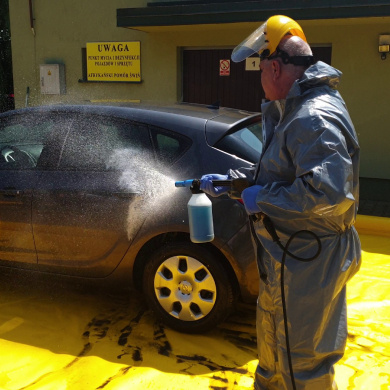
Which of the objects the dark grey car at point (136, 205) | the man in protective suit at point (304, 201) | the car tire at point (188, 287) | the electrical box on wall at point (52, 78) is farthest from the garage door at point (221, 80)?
the man in protective suit at point (304, 201)

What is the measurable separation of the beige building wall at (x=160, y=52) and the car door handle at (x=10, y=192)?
427cm

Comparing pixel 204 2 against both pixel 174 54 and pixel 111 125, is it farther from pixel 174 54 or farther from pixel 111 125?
pixel 111 125

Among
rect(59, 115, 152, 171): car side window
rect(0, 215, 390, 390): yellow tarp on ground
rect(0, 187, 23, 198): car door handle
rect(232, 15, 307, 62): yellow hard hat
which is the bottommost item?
rect(0, 215, 390, 390): yellow tarp on ground

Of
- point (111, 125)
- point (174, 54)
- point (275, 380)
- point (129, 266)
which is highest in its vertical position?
point (174, 54)

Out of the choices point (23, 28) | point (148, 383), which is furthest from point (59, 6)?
point (148, 383)

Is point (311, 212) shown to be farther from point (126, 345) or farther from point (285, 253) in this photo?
point (126, 345)

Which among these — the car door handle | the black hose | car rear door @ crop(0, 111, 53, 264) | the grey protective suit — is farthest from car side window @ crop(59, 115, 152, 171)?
the black hose

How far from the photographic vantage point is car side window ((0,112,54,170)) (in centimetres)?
407

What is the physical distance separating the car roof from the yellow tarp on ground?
1362 mm

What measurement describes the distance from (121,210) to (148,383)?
1.18 meters

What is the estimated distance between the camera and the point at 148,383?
306 centimetres

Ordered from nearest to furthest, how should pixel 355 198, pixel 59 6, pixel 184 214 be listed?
pixel 355 198, pixel 184 214, pixel 59 6

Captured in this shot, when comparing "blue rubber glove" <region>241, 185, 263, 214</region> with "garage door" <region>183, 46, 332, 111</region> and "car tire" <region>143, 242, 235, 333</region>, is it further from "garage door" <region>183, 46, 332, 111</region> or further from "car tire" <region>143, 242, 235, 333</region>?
"garage door" <region>183, 46, 332, 111</region>

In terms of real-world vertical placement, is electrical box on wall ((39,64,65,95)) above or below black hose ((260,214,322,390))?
above
